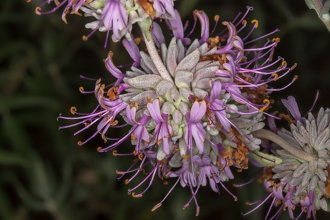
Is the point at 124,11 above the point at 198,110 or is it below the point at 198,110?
above

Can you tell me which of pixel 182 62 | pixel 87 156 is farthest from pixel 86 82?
pixel 182 62

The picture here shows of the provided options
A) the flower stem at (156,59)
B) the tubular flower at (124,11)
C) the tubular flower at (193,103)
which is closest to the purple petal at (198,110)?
the tubular flower at (193,103)

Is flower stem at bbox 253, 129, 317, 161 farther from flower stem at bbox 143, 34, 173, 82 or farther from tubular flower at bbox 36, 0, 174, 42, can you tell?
tubular flower at bbox 36, 0, 174, 42

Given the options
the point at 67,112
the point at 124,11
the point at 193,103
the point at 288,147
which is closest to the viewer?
the point at 124,11

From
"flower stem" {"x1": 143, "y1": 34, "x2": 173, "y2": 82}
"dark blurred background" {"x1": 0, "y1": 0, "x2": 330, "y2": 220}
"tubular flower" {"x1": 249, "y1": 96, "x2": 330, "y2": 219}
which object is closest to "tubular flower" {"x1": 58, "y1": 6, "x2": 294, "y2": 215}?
"flower stem" {"x1": 143, "y1": 34, "x2": 173, "y2": 82}

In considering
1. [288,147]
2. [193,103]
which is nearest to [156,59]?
[193,103]

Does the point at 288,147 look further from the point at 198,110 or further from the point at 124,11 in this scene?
the point at 124,11
